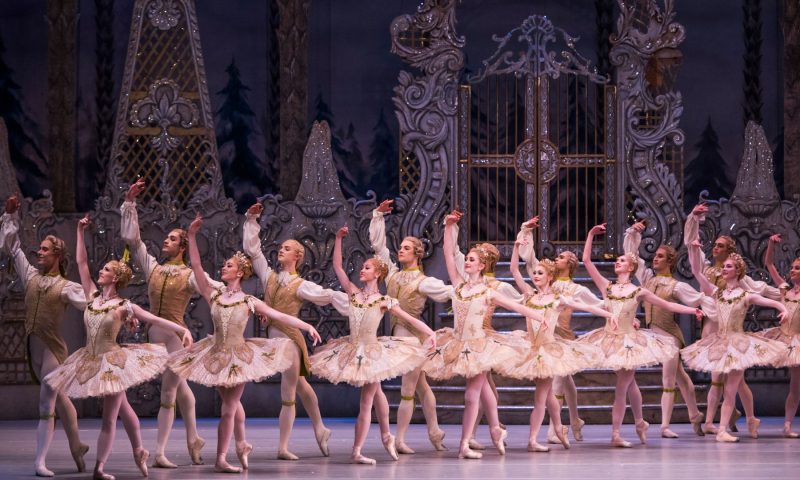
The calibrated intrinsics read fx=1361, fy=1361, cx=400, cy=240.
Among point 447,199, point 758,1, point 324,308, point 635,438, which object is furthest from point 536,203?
point 758,1

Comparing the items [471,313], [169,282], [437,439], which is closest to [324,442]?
[437,439]

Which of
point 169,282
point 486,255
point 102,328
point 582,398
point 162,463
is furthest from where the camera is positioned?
point 582,398

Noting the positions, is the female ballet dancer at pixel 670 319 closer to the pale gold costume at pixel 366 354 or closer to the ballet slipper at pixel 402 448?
the ballet slipper at pixel 402 448

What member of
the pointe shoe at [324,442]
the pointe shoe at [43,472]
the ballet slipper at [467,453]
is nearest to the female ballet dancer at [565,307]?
the ballet slipper at [467,453]

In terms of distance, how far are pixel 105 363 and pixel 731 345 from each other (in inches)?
185

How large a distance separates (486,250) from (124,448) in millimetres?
3049

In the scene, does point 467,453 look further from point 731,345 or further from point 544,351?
point 731,345

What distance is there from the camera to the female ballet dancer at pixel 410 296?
367 inches

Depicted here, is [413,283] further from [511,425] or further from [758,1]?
[758,1]

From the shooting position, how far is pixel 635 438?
34.5 feet

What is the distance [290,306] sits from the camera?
9562mm

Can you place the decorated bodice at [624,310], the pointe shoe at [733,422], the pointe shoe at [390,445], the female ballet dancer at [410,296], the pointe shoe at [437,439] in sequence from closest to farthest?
the pointe shoe at [390,445] → the female ballet dancer at [410,296] → the pointe shoe at [437,439] → the decorated bodice at [624,310] → the pointe shoe at [733,422]

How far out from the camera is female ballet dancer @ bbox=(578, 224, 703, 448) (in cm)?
978

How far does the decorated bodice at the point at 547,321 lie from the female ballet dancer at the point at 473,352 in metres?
0.35
